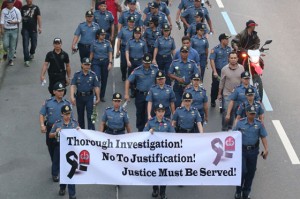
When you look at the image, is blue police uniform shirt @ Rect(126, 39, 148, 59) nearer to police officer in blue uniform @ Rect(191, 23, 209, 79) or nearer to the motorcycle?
police officer in blue uniform @ Rect(191, 23, 209, 79)

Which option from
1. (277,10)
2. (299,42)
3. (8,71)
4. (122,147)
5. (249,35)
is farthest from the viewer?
(277,10)

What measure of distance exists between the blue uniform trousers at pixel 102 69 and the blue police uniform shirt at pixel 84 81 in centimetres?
184

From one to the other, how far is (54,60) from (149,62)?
2151mm

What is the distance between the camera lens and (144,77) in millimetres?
15812

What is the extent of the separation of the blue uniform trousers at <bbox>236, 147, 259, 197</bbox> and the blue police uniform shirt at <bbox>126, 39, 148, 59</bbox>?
4.82 meters

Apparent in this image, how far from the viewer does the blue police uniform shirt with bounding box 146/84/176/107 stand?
15.1 meters

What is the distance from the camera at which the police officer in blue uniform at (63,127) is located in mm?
13552

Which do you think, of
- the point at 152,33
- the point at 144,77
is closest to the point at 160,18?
the point at 152,33

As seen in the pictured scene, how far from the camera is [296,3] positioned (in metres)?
24.8

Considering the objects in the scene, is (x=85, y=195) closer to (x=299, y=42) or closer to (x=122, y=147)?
(x=122, y=147)

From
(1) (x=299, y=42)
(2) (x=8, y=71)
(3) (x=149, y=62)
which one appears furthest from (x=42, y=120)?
(1) (x=299, y=42)

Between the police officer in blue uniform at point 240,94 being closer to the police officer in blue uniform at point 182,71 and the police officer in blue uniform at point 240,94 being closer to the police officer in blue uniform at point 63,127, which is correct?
the police officer in blue uniform at point 182,71

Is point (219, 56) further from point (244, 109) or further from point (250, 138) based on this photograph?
point (250, 138)

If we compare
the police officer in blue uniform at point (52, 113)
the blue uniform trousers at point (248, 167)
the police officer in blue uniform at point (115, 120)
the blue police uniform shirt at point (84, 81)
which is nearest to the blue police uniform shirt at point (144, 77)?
the blue police uniform shirt at point (84, 81)
